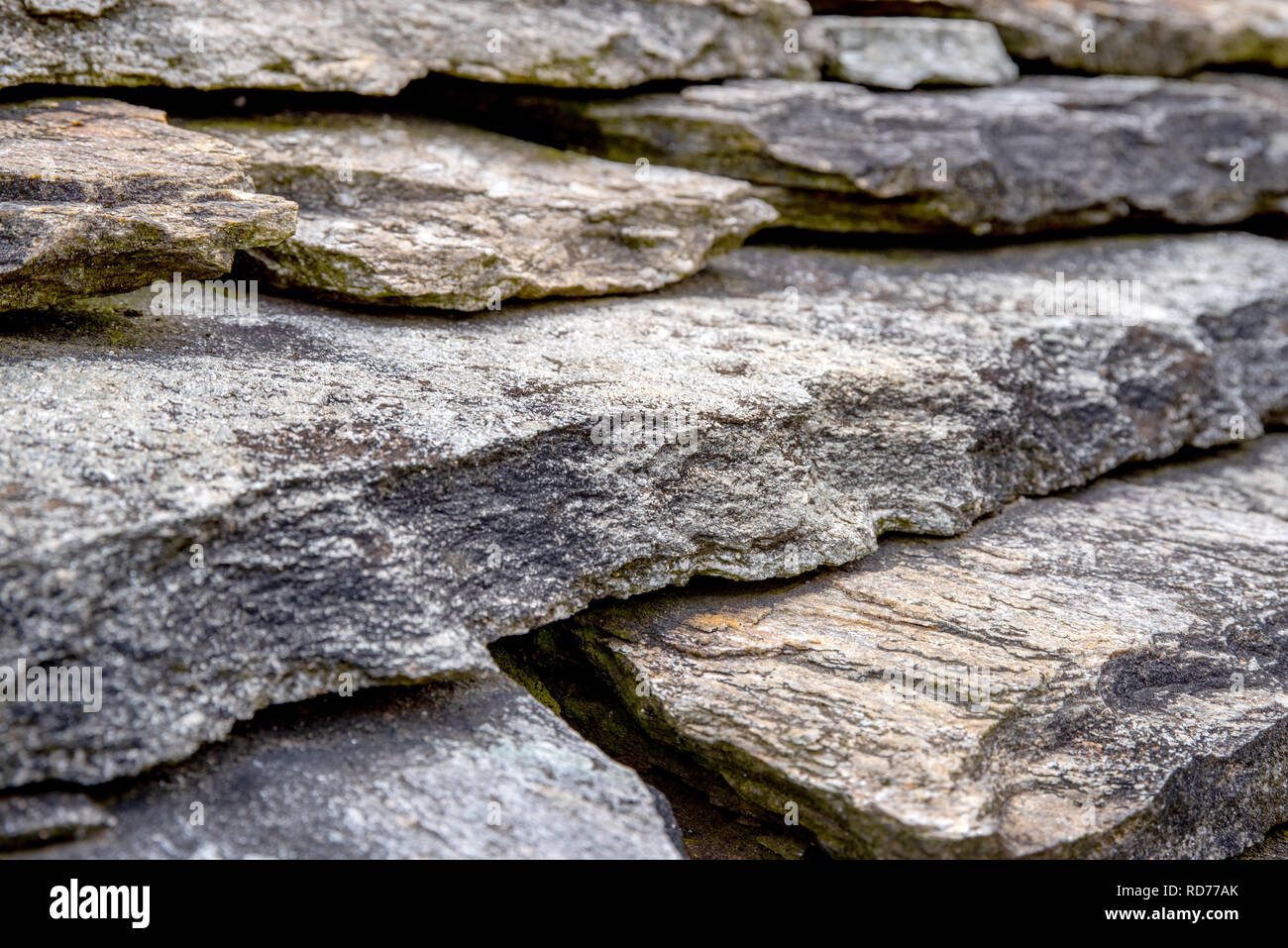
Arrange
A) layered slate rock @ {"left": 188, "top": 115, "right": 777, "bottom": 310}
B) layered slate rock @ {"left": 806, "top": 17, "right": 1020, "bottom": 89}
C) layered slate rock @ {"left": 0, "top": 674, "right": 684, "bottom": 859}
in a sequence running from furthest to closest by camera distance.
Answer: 1. layered slate rock @ {"left": 806, "top": 17, "right": 1020, "bottom": 89}
2. layered slate rock @ {"left": 188, "top": 115, "right": 777, "bottom": 310}
3. layered slate rock @ {"left": 0, "top": 674, "right": 684, "bottom": 859}

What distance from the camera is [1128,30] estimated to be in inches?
251

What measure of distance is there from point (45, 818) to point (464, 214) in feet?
8.80

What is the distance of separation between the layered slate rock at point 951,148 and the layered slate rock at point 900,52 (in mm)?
138

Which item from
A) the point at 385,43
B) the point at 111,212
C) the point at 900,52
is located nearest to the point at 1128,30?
the point at 900,52

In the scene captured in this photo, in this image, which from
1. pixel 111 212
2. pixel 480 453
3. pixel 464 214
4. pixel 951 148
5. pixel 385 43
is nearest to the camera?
pixel 480 453

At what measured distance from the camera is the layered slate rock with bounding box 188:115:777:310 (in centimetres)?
395

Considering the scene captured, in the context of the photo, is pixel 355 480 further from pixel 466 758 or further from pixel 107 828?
pixel 107 828

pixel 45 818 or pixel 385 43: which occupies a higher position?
pixel 385 43

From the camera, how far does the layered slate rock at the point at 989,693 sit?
2990 mm

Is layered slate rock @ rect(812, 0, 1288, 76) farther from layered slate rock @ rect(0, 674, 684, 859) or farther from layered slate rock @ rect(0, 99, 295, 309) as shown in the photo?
layered slate rock @ rect(0, 674, 684, 859)

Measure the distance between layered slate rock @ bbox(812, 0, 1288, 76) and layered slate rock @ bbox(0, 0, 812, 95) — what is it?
113 cm

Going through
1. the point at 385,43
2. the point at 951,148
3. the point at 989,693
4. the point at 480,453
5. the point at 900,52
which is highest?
the point at 900,52

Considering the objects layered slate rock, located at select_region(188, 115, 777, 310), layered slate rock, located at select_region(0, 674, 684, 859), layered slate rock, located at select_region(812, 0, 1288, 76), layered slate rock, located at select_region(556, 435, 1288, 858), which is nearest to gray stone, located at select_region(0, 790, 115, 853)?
layered slate rock, located at select_region(0, 674, 684, 859)

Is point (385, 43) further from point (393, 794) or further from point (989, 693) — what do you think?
point (989, 693)
